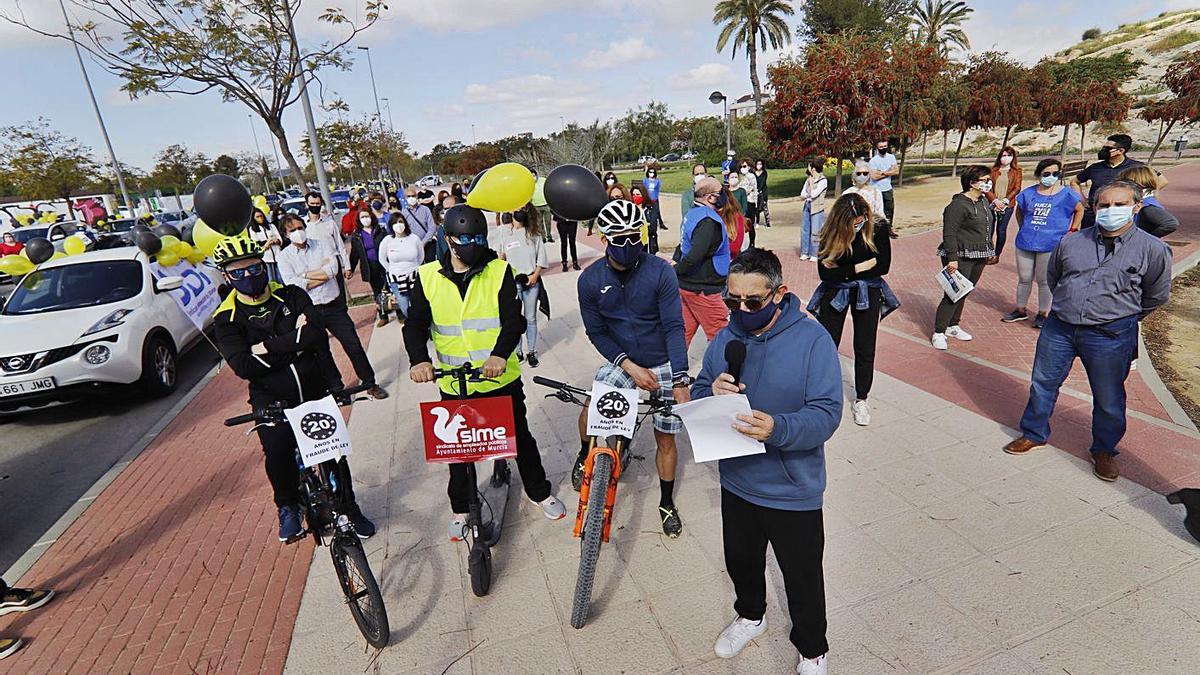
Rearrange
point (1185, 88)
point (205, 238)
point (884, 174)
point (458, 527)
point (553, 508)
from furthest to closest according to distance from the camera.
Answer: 1. point (1185, 88)
2. point (884, 174)
3. point (205, 238)
4. point (553, 508)
5. point (458, 527)

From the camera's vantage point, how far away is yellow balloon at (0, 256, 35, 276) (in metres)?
7.64

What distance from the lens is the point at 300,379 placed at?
3.59 meters

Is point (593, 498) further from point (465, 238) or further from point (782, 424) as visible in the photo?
point (465, 238)

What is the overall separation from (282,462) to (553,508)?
1753 mm

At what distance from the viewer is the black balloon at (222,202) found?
500 cm

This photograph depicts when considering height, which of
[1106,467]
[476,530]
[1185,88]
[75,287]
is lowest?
[1106,467]

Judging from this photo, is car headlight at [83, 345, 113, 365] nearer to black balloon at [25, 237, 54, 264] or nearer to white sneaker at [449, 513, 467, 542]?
black balloon at [25, 237, 54, 264]

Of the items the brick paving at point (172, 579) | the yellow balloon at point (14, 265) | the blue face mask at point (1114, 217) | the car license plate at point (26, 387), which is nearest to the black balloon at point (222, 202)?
the brick paving at point (172, 579)

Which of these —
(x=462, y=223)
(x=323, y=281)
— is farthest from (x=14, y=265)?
(x=462, y=223)

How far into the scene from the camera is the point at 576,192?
4.39m

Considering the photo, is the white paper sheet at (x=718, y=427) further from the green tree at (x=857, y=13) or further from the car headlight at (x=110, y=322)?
the green tree at (x=857, y=13)

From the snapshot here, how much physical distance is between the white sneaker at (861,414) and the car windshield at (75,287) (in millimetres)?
8820

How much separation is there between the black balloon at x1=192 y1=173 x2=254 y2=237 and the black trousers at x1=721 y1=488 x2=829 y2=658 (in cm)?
485

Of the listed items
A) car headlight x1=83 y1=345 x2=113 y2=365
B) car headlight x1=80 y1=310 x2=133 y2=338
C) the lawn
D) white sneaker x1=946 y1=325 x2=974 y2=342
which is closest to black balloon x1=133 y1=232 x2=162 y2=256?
car headlight x1=80 y1=310 x2=133 y2=338
